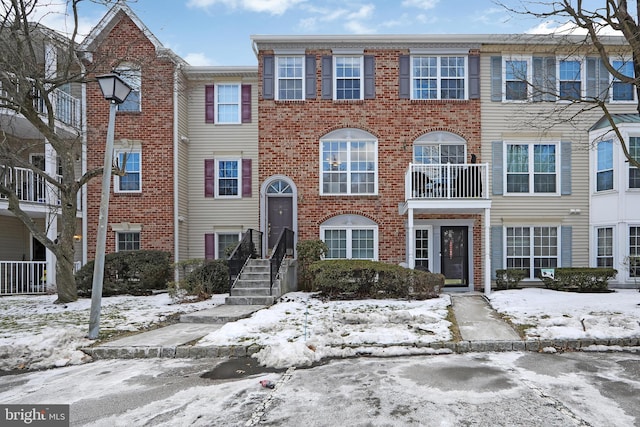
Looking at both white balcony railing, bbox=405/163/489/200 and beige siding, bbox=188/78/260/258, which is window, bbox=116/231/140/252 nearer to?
beige siding, bbox=188/78/260/258

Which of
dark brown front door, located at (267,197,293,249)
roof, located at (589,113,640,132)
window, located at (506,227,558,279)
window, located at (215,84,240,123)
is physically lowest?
window, located at (506,227,558,279)

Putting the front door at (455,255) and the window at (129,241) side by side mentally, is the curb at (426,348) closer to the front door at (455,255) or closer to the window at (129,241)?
the front door at (455,255)

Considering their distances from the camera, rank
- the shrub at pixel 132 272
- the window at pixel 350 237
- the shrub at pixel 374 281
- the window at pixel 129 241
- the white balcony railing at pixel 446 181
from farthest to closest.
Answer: the window at pixel 129 241
the window at pixel 350 237
the shrub at pixel 132 272
the white balcony railing at pixel 446 181
the shrub at pixel 374 281

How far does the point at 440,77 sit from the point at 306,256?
25.3 ft

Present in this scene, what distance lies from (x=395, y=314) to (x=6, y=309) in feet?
32.1

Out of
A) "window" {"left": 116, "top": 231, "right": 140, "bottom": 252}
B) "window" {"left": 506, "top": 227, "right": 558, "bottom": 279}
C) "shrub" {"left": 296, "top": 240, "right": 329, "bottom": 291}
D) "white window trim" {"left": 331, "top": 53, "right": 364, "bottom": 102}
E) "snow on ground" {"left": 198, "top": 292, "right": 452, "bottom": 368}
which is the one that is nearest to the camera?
"snow on ground" {"left": 198, "top": 292, "right": 452, "bottom": 368}

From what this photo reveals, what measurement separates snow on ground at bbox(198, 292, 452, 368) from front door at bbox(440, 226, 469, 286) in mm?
4904

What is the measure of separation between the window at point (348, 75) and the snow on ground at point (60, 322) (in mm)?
8163

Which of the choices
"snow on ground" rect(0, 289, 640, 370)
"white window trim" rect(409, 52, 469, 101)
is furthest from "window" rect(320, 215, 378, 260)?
"white window trim" rect(409, 52, 469, 101)

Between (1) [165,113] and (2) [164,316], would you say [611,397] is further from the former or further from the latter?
(1) [165,113]

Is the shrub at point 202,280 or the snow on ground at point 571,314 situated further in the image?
the shrub at point 202,280

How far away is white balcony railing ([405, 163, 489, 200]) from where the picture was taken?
44.3 ft

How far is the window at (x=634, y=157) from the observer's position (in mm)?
14070

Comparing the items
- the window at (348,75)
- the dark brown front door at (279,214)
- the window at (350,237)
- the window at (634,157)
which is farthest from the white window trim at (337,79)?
the window at (634,157)
